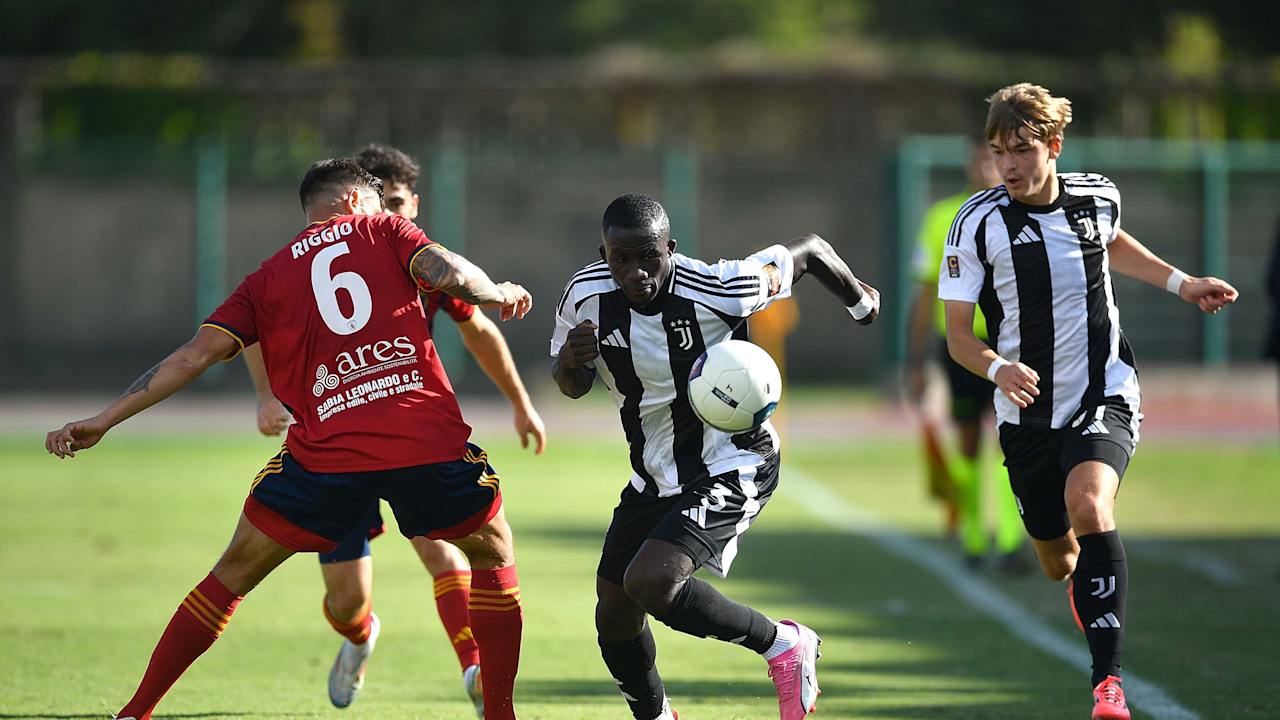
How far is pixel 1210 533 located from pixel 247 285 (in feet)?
26.9

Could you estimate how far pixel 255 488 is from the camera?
579 cm

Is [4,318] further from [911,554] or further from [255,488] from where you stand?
[255,488]

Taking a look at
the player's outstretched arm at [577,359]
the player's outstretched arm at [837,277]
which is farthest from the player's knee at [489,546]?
the player's outstretched arm at [837,277]

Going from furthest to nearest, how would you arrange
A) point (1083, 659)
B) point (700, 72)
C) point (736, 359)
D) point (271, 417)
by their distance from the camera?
point (700, 72) → point (1083, 659) → point (271, 417) → point (736, 359)

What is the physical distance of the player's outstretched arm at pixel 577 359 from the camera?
18.3 ft

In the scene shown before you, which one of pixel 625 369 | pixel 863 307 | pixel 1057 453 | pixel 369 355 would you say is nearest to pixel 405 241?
pixel 369 355

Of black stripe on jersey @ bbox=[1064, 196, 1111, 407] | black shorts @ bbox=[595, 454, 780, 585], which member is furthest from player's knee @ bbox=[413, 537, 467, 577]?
black stripe on jersey @ bbox=[1064, 196, 1111, 407]

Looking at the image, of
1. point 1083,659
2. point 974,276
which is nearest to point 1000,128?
point 974,276

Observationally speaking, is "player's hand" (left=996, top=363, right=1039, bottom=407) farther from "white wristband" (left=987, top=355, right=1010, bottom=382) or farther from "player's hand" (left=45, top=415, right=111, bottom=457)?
"player's hand" (left=45, top=415, right=111, bottom=457)

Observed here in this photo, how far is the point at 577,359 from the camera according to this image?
18.3 ft

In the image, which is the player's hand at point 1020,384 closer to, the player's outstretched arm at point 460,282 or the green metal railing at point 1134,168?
the player's outstretched arm at point 460,282

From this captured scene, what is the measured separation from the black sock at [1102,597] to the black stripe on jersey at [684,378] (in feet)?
4.63

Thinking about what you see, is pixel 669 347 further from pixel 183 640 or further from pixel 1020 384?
pixel 183 640

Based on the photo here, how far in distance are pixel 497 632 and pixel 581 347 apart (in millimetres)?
1092
